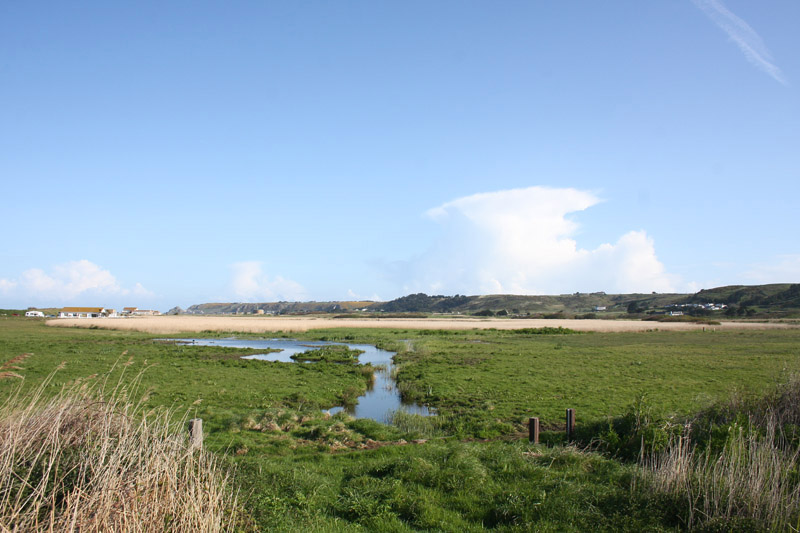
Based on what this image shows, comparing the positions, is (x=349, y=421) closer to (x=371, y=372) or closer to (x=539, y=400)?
(x=539, y=400)

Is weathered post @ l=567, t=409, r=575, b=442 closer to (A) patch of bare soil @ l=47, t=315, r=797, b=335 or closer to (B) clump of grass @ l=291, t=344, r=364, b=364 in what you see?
(B) clump of grass @ l=291, t=344, r=364, b=364

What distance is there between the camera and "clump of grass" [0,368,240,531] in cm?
512

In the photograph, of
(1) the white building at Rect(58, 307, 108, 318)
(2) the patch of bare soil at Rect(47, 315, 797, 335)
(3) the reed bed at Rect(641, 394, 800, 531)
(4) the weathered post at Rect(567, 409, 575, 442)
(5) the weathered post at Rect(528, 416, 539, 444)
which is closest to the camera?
(3) the reed bed at Rect(641, 394, 800, 531)

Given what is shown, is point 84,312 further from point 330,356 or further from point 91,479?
point 91,479

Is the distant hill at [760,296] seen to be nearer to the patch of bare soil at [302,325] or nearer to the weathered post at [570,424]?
the patch of bare soil at [302,325]

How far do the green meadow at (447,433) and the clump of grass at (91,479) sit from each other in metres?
0.98

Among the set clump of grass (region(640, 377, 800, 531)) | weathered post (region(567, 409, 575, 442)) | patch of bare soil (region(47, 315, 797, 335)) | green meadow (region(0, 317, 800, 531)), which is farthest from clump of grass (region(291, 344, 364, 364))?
patch of bare soil (region(47, 315, 797, 335))

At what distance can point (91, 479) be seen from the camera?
5.31 metres

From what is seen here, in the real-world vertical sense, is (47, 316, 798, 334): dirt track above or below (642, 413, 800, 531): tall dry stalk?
below

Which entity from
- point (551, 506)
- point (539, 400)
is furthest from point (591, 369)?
point (551, 506)

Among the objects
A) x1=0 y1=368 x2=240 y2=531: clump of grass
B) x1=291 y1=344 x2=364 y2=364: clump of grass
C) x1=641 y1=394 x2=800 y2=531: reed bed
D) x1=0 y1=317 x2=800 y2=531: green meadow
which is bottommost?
x1=291 y1=344 x2=364 y2=364: clump of grass

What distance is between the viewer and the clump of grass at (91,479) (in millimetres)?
5121

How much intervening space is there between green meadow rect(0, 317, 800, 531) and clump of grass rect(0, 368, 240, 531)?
0.98 metres

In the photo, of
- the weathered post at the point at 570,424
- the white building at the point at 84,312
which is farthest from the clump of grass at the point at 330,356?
the white building at the point at 84,312
